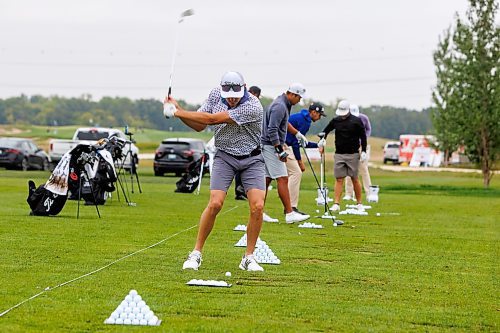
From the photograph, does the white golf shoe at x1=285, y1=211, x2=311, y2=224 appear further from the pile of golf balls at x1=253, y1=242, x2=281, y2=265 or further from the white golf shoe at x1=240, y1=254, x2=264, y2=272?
the white golf shoe at x1=240, y1=254, x2=264, y2=272

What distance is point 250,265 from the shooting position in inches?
423

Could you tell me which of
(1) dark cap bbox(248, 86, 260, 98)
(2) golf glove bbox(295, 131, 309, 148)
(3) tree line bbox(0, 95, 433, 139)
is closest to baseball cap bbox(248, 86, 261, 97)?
(1) dark cap bbox(248, 86, 260, 98)

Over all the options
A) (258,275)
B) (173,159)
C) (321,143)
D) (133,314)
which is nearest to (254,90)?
(321,143)

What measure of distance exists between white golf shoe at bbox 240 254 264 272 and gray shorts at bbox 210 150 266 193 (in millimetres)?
746

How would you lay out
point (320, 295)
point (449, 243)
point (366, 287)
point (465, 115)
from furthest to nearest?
point (465, 115), point (449, 243), point (366, 287), point (320, 295)

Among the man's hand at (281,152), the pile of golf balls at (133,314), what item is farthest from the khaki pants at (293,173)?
the pile of golf balls at (133,314)

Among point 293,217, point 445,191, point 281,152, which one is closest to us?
point 281,152

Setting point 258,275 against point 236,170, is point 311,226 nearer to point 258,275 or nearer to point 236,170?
point 236,170

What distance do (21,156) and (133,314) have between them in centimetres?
3963

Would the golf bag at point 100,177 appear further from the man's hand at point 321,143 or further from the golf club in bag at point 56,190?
the man's hand at point 321,143

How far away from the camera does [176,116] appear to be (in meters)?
10.4

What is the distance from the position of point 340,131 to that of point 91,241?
8.78 meters

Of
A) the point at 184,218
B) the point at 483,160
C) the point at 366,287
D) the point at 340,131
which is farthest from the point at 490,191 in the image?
the point at 366,287

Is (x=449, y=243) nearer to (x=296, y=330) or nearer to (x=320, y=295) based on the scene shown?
(x=320, y=295)
